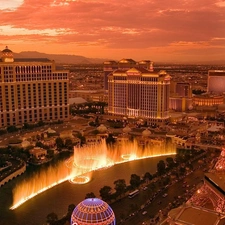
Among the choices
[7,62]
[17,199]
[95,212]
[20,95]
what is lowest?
[17,199]

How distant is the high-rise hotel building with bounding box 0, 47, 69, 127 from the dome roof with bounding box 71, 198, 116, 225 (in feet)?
94.4

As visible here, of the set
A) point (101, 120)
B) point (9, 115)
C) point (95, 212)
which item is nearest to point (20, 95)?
point (9, 115)

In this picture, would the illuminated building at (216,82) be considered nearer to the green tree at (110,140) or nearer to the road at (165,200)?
the green tree at (110,140)

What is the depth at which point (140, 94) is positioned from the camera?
4666 cm

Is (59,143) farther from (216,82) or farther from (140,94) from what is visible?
(216,82)

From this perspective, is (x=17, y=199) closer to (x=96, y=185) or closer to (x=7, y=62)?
(x=96, y=185)

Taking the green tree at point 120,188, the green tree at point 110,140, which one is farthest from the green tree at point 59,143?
the green tree at point 120,188

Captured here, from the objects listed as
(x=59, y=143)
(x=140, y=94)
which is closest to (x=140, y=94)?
(x=140, y=94)

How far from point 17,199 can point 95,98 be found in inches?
1737

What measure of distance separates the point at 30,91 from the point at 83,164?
704 inches

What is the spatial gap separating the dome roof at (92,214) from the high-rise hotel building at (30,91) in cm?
2878

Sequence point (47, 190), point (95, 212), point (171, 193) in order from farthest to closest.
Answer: point (47, 190) < point (171, 193) < point (95, 212)

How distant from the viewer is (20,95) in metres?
42.9

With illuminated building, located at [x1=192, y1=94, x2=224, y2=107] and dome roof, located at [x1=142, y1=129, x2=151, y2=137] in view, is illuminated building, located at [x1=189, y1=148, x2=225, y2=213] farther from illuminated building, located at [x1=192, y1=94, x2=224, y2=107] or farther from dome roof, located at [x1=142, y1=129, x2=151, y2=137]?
illuminated building, located at [x1=192, y1=94, x2=224, y2=107]
